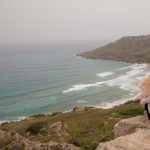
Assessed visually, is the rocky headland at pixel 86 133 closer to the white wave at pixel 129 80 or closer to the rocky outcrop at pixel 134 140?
the rocky outcrop at pixel 134 140

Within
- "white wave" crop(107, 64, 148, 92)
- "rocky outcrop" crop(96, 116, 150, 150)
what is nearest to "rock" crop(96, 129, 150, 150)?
"rocky outcrop" crop(96, 116, 150, 150)

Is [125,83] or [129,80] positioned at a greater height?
[129,80]

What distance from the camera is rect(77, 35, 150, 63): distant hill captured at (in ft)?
519

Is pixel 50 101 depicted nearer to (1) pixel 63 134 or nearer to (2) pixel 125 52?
(1) pixel 63 134

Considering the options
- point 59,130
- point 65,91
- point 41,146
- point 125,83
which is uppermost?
point 41,146

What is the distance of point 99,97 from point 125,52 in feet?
318

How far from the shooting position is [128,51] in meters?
174

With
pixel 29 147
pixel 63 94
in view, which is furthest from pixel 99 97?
pixel 29 147

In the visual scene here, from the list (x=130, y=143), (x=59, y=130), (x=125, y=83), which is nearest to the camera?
(x=130, y=143)

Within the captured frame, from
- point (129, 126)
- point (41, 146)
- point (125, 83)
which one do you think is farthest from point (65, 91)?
point (41, 146)

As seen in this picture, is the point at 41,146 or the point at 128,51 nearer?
the point at 41,146

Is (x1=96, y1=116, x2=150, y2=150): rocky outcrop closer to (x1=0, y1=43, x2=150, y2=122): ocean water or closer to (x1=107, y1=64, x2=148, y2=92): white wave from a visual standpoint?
(x1=0, y1=43, x2=150, y2=122): ocean water

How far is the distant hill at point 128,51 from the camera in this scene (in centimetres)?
15832

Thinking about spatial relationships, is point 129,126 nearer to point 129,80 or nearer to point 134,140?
point 134,140
